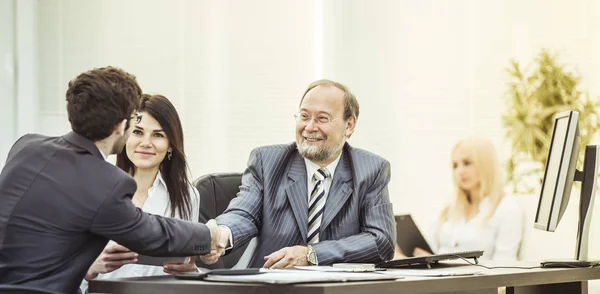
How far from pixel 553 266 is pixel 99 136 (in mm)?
1681

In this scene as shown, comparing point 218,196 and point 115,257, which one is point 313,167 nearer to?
point 218,196

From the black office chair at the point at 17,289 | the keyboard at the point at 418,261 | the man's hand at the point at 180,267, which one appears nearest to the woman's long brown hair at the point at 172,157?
the man's hand at the point at 180,267

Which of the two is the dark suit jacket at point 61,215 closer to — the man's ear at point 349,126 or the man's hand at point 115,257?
the man's hand at point 115,257

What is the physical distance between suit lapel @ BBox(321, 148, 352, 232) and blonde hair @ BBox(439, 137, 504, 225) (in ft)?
5.64

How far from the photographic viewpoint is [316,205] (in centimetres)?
381

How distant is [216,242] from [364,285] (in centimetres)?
76

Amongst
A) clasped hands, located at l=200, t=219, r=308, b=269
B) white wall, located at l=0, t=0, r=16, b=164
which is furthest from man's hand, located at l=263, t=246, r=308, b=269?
white wall, located at l=0, t=0, r=16, b=164

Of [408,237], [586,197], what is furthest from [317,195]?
[408,237]

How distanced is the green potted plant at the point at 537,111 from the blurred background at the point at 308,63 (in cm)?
7

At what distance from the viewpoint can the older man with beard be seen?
3.74 meters

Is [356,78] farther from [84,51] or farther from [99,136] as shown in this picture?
[99,136]

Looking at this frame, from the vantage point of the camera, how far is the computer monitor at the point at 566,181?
11.9 feet

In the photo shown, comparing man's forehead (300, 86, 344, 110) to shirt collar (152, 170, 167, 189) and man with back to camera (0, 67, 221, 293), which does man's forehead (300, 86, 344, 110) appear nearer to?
shirt collar (152, 170, 167, 189)

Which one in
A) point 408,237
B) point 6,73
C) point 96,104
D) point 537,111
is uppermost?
point 6,73
